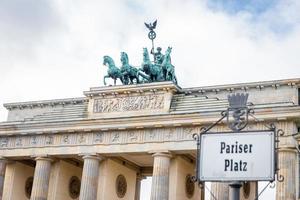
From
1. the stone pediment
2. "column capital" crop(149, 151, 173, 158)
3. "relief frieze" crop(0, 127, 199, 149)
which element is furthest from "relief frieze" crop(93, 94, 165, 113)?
"column capital" crop(149, 151, 173, 158)

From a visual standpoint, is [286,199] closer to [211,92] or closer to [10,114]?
[211,92]

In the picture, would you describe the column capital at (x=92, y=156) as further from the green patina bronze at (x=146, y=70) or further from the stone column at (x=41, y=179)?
the green patina bronze at (x=146, y=70)

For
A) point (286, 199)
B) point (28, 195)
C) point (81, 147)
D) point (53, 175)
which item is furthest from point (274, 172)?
point (28, 195)

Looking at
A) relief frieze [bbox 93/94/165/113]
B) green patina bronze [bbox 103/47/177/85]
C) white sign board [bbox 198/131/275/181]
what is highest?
green patina bronze [bbox 103/47/177/85]

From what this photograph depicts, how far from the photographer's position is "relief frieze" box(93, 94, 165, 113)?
3306cm

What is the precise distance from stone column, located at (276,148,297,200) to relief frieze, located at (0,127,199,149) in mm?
5258

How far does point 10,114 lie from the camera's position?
131 ft

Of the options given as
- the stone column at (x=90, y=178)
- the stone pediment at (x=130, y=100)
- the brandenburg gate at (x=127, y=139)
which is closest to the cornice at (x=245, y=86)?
the brandenburg gate at (x=127, y=139)

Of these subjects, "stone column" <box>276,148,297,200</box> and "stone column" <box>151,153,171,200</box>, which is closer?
"stone column" <box>276,148,297,200</box>

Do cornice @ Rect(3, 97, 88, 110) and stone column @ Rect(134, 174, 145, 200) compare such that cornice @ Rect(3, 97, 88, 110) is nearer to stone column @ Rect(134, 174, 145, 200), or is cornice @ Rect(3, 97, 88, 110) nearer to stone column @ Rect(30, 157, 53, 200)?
stone column @ Rect(30, 157, 53, 200)

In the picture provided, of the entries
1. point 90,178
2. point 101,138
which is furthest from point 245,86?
point 90,178

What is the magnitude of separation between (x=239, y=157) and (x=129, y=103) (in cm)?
2796

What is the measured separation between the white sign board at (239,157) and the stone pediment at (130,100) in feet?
85.7

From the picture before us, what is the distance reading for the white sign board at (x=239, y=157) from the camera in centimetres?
586
